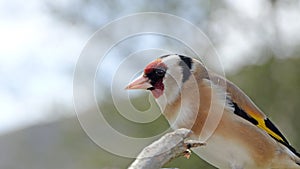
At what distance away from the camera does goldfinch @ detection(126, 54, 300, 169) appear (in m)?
2.77

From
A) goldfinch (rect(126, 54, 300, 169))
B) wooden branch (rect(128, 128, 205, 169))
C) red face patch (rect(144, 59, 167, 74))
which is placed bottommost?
wooden branch (rect(128, 128, 205, 169))

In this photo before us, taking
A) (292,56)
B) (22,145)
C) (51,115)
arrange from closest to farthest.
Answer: (292,56) → (51,115) → (22,145)

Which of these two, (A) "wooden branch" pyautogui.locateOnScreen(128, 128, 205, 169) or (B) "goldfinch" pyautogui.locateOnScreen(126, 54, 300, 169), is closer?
(A) "wooden branch" pyautogui.locateOnScreen(128, 128, 205, 169)

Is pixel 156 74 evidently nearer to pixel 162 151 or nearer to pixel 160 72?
pixel 160 72

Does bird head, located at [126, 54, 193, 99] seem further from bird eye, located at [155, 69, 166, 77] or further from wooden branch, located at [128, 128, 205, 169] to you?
wooden branch, located at [128, 128, 205, 169]

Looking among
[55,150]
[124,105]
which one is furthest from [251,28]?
[124,105]

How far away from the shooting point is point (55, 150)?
8.93 meters

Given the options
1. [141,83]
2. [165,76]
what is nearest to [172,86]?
[165,76]

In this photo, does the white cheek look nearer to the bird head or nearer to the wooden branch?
the bird head

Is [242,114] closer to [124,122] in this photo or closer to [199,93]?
[199,93]

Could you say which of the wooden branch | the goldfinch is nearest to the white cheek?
the goldfinch

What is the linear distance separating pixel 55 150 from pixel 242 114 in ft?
20.1

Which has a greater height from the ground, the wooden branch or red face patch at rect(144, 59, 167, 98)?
red face patch at rect(144, 59, 167, 98)

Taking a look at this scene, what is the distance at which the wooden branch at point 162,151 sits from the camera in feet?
6.69
